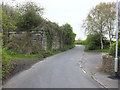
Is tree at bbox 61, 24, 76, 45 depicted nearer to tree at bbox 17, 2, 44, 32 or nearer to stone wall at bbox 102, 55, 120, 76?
tree at bbox 17, 2, 44, 32

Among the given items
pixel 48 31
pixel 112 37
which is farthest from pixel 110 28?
pixel 48 31

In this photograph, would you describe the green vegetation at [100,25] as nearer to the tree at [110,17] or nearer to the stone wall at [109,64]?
the tree at [110,17]

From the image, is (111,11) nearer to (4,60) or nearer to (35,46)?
(35,46)

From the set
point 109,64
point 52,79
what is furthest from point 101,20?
point 52,79

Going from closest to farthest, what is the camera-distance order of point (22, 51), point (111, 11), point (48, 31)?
point (22, 51) < point (48, 31) < point (111, 11)

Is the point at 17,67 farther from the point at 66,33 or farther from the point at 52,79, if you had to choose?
the point at 66,33

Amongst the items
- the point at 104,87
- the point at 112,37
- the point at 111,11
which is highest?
the point at 111,11

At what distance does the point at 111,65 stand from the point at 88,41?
26.7 m

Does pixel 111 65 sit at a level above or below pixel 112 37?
below

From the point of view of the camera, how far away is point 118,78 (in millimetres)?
7938

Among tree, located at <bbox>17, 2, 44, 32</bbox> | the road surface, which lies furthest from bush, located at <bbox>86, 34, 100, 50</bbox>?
the road surface

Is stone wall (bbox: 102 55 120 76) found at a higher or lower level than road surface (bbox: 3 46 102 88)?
higher

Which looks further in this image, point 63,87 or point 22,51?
point 22,51

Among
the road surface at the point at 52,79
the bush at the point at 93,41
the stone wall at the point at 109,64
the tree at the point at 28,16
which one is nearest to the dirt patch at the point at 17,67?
the road surface at the point at 52,79
